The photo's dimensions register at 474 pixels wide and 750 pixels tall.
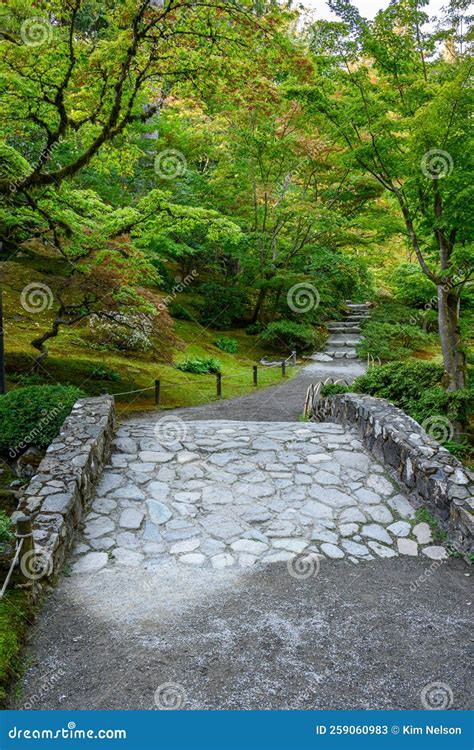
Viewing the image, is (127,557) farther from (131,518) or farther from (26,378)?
(26,378)

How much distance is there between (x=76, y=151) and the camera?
1245 centimetres

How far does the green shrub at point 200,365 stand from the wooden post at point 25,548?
10723 millimetres

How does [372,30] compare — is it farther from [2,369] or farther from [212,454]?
[2,369]

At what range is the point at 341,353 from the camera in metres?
19.6

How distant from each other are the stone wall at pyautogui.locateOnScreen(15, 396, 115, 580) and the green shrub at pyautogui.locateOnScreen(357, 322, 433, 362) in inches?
576

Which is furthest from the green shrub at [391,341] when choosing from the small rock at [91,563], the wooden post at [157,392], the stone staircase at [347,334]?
the small rock at [91,563]

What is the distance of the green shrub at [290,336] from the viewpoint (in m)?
18.6

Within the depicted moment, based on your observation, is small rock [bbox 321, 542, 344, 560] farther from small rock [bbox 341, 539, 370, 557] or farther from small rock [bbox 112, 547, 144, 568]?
small rock [bbox 112, 547, 144, 568]

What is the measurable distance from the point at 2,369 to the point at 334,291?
18521 millimetres

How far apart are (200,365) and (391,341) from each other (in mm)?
9970

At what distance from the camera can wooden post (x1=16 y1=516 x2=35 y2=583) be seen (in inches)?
128

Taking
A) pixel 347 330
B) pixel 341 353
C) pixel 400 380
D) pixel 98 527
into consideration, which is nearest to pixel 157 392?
pixel 400 380

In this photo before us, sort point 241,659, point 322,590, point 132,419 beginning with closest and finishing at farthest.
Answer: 1. point 241,659
2. point 322,590
3. point 132,419

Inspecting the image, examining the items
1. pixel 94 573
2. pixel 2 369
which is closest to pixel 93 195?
pixel 2 369
